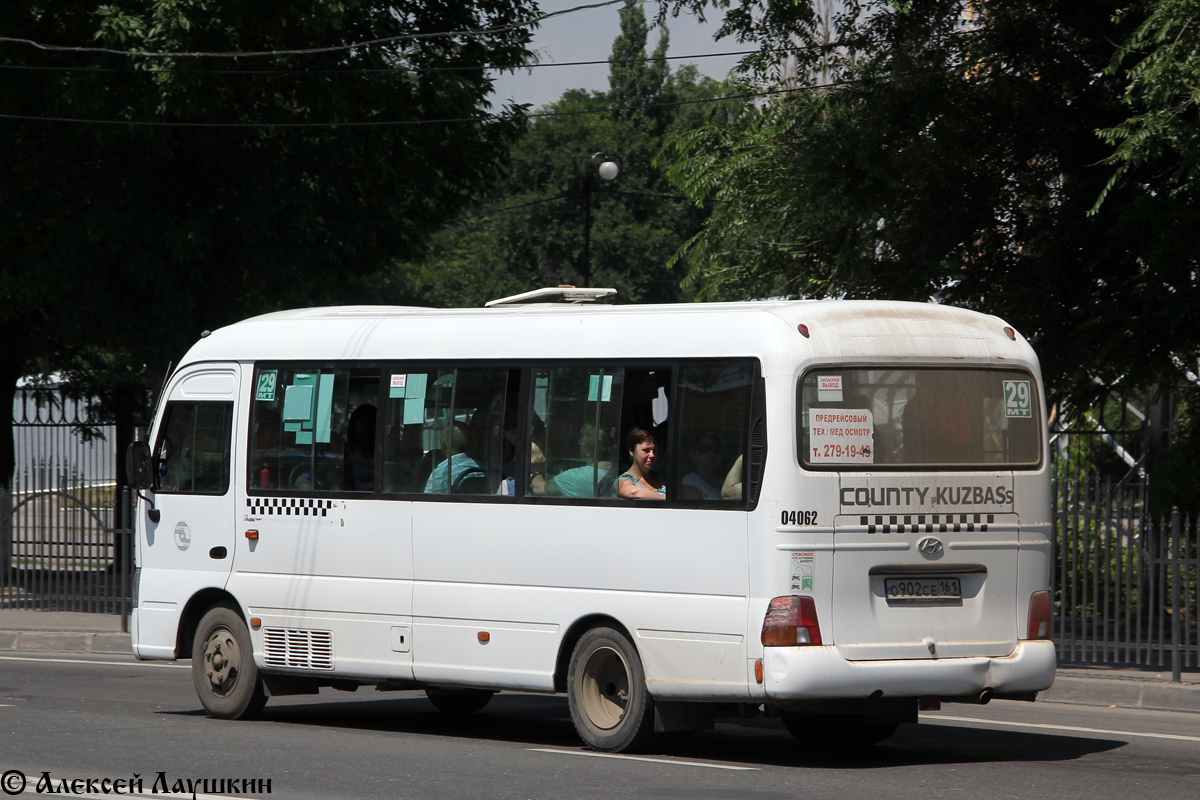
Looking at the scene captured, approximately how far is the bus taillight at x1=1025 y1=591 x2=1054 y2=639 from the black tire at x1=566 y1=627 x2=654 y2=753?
223 centimetres

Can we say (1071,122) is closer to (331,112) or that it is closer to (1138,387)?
(1138,387)

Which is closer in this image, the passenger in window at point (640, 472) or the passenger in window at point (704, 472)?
the passenger in window at point (704, 472)

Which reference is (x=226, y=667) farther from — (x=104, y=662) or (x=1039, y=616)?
(x=1039, y=616)

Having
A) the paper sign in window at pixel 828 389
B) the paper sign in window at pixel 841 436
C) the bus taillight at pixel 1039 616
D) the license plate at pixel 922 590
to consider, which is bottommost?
the bus taillight at pixel 1039 616

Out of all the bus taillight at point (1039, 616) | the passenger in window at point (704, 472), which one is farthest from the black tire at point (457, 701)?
the bus taillight at point (1039, 616)

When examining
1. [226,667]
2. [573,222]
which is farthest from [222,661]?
[573,222]

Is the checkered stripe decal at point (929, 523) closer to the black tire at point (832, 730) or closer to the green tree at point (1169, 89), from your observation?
the black tire at point (832, 730)

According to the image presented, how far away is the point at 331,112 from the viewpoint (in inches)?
751

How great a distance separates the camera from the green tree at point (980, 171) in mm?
14938

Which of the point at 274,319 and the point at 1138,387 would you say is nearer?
the point at 274,319

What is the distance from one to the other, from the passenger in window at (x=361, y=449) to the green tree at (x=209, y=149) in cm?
731

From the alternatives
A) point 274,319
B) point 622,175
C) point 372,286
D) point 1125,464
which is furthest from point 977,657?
point 622,175

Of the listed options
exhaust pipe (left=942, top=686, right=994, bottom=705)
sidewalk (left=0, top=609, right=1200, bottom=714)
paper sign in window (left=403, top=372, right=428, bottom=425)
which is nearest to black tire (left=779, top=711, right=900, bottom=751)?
exhaust pipe (left=942, top=686, right=994, bottom=705)

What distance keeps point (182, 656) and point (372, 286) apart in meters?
38.8
